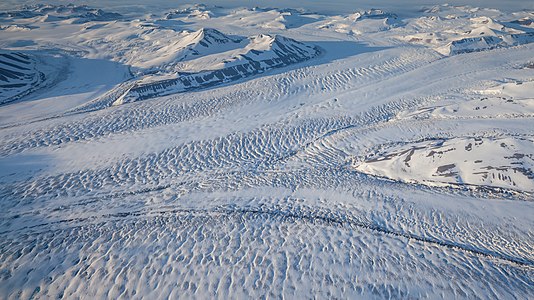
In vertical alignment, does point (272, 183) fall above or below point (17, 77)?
below

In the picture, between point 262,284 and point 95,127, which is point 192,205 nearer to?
point 262,284

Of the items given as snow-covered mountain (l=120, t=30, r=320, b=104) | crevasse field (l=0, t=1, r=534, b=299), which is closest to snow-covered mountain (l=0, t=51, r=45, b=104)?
crevasse field (l=0, t=1, r=534, b=299)

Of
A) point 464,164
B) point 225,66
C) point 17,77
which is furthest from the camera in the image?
point 225,66

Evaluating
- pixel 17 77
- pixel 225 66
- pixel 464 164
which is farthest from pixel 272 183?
pixel 17 77

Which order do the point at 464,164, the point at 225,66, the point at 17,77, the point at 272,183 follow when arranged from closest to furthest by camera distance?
1. the point at 464,164
2. the point at 272,183
3. the point at 17,77
4. the point at 225,66

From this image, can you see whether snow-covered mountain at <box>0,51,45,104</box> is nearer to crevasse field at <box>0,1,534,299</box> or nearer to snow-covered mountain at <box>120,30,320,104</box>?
crevasse field at <box>0,1,534,299</box>

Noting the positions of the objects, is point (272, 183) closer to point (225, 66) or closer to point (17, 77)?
point (225, 66)

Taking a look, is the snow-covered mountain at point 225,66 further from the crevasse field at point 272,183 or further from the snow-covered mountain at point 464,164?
the snow-covered mountain at point 464,164

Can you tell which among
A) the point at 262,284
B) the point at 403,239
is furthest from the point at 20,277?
the point at 403,239
